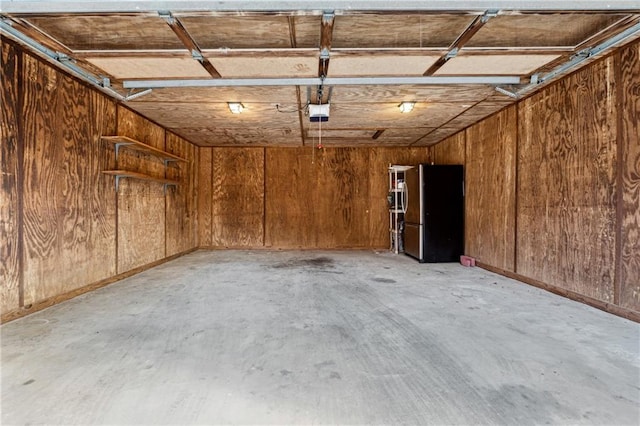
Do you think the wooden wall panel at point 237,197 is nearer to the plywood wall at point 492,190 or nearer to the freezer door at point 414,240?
the freezer door at point 414,240

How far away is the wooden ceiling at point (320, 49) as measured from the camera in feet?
7.57

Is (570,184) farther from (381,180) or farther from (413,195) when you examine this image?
(381,180)

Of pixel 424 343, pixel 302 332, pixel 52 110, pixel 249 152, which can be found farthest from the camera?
pixel 249 152

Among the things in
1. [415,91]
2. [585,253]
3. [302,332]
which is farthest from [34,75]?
[585,253]

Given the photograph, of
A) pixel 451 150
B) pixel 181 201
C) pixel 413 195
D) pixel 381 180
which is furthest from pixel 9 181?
pixel 451 150

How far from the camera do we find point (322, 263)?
5.46 m

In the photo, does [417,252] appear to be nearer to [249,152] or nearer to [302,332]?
[302,332]

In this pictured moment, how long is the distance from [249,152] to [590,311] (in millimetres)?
6611

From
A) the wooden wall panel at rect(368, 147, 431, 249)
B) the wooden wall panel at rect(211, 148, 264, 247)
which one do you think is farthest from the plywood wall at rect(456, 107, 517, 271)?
the wooden wall panel at rect(211, 148, 264, 247)

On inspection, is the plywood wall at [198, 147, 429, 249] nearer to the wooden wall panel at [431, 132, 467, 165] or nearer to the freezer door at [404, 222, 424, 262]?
the wooden wall panel at [431, 132, 467, 165]

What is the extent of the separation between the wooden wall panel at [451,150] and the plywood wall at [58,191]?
5649mm

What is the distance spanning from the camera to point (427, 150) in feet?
24.2

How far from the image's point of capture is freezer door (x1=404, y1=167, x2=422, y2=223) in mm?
5699

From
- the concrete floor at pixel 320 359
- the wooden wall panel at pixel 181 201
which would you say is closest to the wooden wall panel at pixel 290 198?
the wooden wall panel at pixel 181 201
